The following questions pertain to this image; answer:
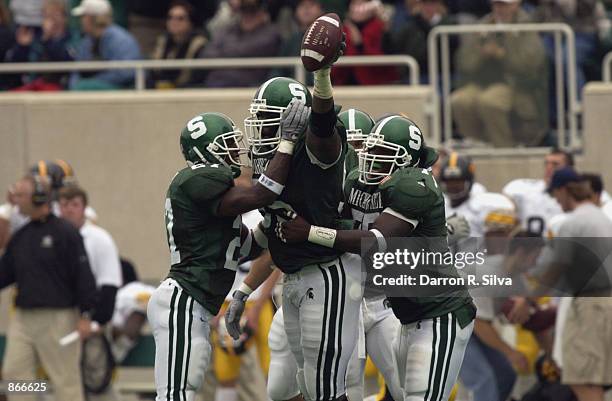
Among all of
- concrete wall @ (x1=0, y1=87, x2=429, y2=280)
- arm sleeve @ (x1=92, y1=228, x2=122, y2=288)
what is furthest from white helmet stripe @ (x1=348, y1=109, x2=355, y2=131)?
concrete wall @ (x1=0, y1=87, x2=429, y2=280)

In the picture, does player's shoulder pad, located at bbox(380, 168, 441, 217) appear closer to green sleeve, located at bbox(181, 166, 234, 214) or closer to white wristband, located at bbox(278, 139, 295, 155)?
white wristband, located at bbox(278, 139, 295, 155)

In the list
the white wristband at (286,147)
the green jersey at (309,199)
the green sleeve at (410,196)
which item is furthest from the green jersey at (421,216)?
the white wristband at (286,147)

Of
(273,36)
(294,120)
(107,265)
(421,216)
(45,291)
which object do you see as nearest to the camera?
(294,120)

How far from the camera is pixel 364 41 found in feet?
42.4

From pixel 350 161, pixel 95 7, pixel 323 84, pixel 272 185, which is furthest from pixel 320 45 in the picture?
pixel 95 7

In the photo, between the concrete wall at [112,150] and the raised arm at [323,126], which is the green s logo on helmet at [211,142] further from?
the concrete wall at [112,150]

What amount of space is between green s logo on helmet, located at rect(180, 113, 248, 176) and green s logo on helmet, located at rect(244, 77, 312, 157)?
0.15 meters

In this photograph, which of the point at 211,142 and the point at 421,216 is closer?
the point at 421,216

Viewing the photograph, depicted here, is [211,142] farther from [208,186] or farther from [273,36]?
[273,36]

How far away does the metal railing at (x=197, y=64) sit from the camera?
1250cm

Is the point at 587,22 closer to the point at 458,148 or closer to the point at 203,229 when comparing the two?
the point at 458,148

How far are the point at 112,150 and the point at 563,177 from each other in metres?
4.35

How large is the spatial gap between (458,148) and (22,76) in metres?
4.00

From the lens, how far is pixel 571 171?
10438mm
